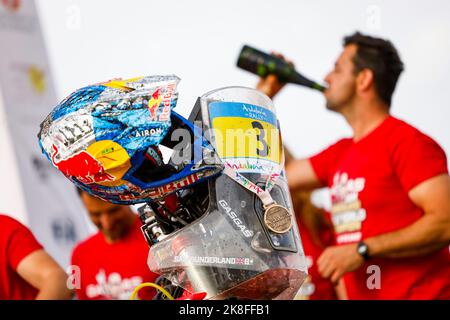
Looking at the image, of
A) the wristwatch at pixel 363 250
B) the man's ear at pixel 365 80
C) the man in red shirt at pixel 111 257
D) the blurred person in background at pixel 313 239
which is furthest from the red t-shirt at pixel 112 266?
the man's ear at pixel 365 80

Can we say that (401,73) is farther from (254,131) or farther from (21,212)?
(21,212)

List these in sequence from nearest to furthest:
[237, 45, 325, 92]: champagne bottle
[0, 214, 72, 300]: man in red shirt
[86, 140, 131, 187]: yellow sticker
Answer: [86, 140, 131, 187]: yellow sticker
[0, 214, 72, 300]: man in red shirt
[237, 45, 325, 92]: champagne bottle

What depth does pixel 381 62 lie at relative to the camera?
3143mm

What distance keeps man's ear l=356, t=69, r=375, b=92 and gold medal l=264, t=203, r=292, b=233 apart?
164 cm

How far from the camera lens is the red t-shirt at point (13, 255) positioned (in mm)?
2822

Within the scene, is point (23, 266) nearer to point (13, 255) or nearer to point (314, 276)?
point (13, 255)

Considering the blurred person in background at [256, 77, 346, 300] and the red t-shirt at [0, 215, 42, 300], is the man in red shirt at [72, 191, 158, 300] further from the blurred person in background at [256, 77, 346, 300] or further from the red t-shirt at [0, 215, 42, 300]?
the blurred person in background at [256, 77, 346, 300]

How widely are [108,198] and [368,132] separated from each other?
155 centimetres

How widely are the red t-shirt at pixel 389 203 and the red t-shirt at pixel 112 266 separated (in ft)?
2.77

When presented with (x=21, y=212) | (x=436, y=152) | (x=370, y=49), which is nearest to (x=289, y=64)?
(x=370, y=49)

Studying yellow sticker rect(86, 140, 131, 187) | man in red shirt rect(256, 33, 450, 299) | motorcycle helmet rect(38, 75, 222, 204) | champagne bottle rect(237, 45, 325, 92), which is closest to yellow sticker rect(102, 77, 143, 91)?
motorcycle helmet rect(38, 75, 222, 204)

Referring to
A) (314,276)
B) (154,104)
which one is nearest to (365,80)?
(314,276)

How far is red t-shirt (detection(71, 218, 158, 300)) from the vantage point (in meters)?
3.38

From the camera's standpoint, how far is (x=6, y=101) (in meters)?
4.55
